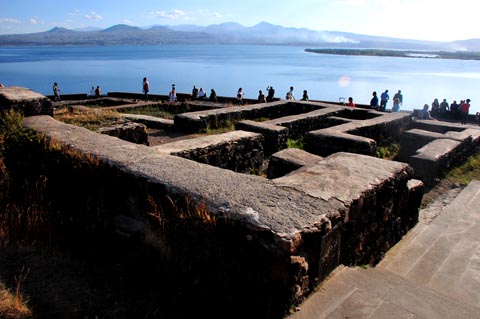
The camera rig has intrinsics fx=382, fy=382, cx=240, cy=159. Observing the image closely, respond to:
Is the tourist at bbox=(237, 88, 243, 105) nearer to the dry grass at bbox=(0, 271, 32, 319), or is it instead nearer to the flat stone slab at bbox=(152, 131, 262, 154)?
the flat stone slab at bbox=(152, 131, 262, 154)

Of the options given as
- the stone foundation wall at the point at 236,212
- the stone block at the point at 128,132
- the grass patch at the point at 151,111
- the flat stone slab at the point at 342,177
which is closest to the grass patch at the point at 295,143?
the stone block at the point at 128,132

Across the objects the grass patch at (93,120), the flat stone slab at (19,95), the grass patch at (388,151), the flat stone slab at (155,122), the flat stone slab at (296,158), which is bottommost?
the grass patch at (388,151)

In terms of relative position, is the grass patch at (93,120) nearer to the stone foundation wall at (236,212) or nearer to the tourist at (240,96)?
the stone foundation wall at (236,212)

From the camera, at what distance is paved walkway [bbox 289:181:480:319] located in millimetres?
2498

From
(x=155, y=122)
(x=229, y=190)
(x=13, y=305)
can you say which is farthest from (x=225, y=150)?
(x=155, y=122)

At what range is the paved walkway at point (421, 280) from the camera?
2.50 meters

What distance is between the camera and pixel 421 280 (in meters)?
3.78

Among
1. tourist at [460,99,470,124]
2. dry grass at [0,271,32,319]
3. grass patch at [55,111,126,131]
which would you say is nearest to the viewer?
dry grass at [0,271,32,319]

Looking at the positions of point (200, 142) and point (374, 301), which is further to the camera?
point (200, 142)

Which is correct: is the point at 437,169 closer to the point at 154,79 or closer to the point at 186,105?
the point at 186,105

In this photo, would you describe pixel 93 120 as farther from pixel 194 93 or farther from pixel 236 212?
pixel 194 93

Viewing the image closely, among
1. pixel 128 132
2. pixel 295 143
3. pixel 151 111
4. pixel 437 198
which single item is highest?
pixel 128 132

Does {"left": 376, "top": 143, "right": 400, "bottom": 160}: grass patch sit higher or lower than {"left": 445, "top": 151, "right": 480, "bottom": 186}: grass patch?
higher

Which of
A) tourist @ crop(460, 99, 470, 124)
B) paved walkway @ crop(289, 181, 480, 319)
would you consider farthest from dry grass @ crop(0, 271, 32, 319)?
tourist @ crop(460, 99, 470, 124)
